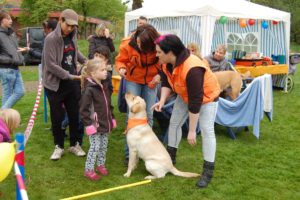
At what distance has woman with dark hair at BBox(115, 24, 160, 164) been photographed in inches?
160

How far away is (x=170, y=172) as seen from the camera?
4.36 meters

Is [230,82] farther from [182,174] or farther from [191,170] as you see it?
[182,174]

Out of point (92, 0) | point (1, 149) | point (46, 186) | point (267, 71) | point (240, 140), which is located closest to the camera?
point (1, 149)

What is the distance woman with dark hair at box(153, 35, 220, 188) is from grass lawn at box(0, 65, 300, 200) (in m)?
0.36

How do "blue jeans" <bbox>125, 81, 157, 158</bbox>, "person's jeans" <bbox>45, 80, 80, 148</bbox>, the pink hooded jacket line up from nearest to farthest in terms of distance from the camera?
the pink hooded jacket, "blue jeans" <bbox>125, 81, 157, 158</bbox>, "person's jeans" <bbox>45, 80, 80, 148</bbox>

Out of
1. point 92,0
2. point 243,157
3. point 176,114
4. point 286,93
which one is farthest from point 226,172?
point 92,0

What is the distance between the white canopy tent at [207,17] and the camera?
912 centimetres

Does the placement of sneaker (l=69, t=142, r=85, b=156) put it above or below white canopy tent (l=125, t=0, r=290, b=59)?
below

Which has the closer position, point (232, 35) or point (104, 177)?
point (104, 177)

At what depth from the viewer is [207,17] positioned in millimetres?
9016

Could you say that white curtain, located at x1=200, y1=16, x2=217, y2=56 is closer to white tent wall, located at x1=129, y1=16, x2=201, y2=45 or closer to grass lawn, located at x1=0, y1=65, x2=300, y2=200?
white tent wall, located at x1=129, y1=16, x2=201, y2=45

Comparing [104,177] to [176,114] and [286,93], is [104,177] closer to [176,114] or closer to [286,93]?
[176,114]

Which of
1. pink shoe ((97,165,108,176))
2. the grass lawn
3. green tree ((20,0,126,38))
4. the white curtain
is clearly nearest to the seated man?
the white curtain

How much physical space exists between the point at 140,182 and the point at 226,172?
1.11 m
